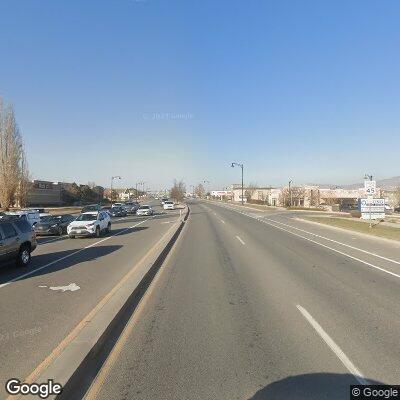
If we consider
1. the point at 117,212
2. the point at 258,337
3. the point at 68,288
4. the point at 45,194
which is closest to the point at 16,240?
the point at 68,288

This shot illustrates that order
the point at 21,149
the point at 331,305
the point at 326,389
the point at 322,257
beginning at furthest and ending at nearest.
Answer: the point at 21,149
the point at 322,257
the point at 331,305
the point at 326,389

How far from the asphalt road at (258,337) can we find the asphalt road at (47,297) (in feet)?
3.67

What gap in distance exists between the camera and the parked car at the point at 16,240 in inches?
529

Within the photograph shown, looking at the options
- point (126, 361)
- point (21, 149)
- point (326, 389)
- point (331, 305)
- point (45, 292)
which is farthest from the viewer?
point (21, 149)

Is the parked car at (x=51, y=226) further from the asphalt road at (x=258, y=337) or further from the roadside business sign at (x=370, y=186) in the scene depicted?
the roadside business sign at (x=370, y=186)

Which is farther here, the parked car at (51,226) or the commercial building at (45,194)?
the commercial building at (45,194)

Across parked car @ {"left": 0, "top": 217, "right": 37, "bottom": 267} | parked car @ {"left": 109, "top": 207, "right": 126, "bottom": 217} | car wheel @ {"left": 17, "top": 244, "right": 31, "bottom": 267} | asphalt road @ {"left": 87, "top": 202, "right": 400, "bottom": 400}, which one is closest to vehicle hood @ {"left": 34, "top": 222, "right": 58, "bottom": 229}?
parked car @ {"left": 0, "top": 217, "right": 37, "bottom": 267}

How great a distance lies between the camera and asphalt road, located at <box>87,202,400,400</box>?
482cm

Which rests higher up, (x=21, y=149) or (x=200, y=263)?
(x=21, y=149)

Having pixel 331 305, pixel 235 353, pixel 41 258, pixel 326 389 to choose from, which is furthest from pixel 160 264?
pixel 326 389

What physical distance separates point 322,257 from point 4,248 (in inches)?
434

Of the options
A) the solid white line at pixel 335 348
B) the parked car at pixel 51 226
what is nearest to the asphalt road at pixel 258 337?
the solid white line at pixel 335 348

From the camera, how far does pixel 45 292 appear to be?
10.1 meters

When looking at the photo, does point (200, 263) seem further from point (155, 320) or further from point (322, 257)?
point (155, 320)
